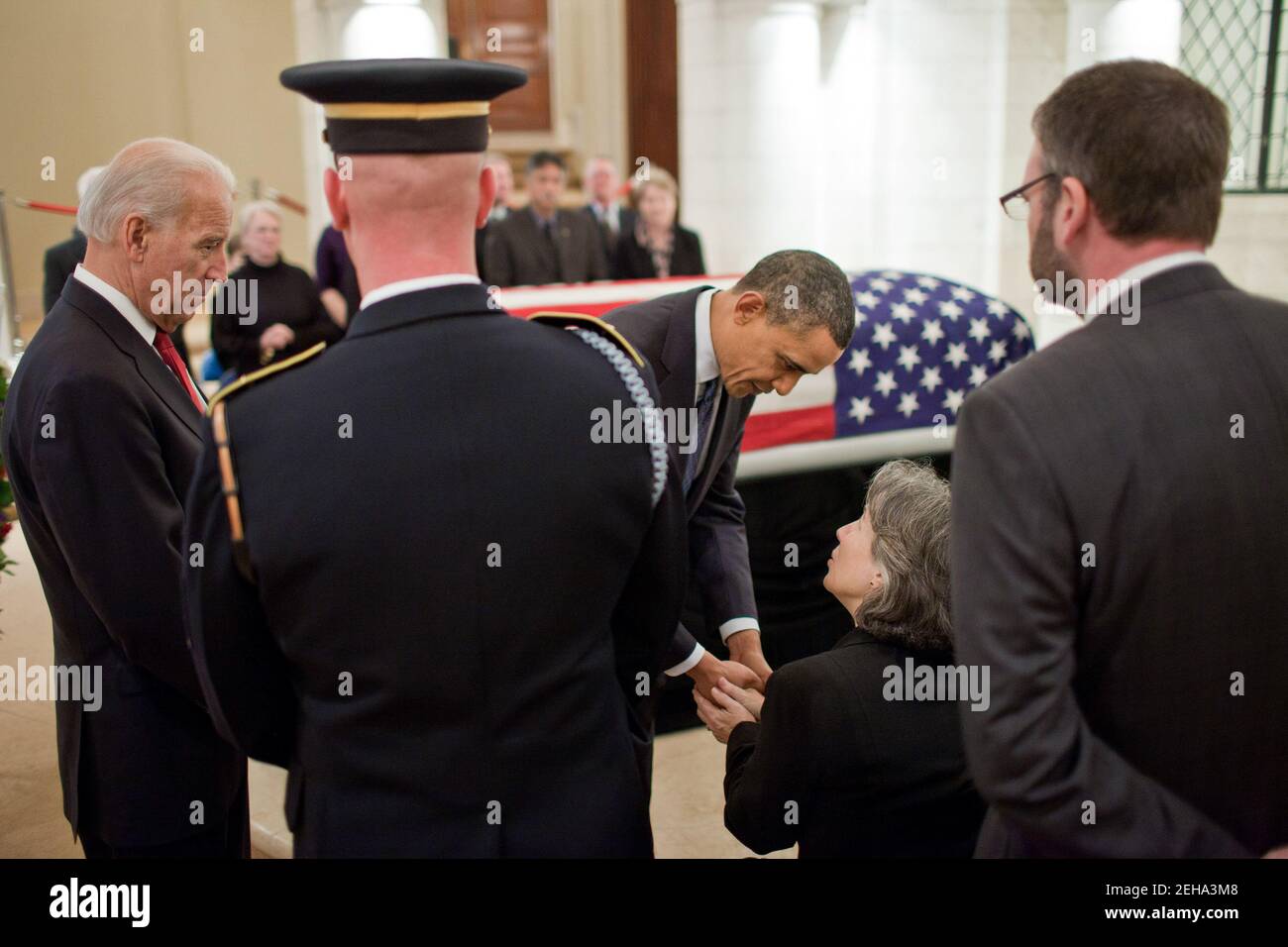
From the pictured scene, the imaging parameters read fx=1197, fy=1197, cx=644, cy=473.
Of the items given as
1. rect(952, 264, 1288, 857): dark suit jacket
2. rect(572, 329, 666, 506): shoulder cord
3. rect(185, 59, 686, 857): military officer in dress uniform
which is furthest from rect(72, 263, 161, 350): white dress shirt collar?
rect(952, 264, 1288, 857): dark suit jacket

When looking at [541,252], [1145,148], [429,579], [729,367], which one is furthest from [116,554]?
[541,252]

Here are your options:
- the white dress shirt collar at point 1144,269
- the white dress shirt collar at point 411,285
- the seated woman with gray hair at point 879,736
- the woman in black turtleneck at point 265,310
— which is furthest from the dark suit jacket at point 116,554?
the woman in black turtleneck at point 265,310

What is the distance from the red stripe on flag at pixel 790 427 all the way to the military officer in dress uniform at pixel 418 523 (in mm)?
2924

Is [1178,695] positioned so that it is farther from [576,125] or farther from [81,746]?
[576,125]

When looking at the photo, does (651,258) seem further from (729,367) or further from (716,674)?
(716,674)

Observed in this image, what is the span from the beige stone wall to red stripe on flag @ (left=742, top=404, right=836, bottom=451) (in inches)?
298

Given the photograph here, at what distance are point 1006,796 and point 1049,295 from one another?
1.88ft

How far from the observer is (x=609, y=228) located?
302 inches

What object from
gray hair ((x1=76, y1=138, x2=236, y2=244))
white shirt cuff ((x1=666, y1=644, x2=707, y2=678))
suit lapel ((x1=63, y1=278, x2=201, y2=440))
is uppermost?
gray hair ((x1=76, y1=138, x2=236, y2=244))

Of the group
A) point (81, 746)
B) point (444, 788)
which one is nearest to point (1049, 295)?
point (444, 788)

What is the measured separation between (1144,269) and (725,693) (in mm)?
1100

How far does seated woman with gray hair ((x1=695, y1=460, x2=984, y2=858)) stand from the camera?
1.69 meters

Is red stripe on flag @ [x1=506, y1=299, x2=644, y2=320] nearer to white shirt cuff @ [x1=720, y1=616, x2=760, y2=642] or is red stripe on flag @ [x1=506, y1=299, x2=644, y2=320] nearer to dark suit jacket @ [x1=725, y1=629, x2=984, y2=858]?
white shirt cuff @ [x1=720, y1=616, x2=760, y2=642]

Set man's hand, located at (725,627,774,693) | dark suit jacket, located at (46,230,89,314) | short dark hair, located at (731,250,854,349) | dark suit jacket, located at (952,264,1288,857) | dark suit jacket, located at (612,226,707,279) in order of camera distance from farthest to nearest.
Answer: dark suit jacket, located at (612,226,707,279) < dark suit jacket, located at (46,230,89,314) < man's hand, located at (725,627,774,693) < short dark hair, located at (731,250,854,349) < dark suit jacket, located at (952,264,1288,857)
